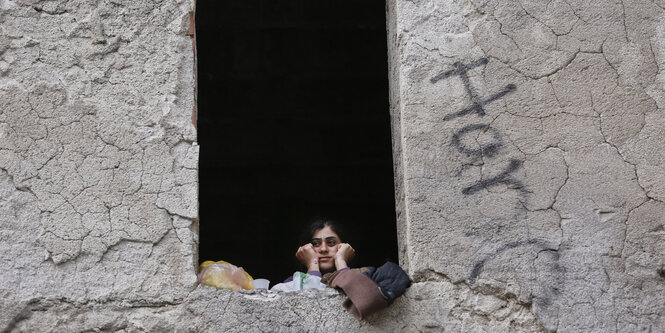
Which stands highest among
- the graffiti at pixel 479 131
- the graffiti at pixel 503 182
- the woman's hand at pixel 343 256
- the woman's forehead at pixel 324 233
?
the graffiti at pixel 479 131

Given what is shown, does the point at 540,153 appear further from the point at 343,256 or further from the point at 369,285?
the point at 343,256

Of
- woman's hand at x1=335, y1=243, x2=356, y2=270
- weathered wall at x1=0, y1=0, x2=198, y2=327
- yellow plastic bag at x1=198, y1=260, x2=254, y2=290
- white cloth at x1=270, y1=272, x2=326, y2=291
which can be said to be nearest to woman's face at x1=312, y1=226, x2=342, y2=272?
woman's hand at x1=335, y1=243, x2=356, y2=270

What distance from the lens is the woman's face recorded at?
11.2 feet

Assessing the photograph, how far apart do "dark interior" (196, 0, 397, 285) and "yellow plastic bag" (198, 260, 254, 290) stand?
5.67 feet

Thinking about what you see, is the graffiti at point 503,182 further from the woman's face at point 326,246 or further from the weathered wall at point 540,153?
the woman's face at point 326,246

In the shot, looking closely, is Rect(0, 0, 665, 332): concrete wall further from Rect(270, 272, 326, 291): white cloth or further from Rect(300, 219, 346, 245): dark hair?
Rect(300, 219, 346, 245): dark hair

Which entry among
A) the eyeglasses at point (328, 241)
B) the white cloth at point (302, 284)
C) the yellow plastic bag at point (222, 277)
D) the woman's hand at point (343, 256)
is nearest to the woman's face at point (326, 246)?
the eyeglasses at point (328, 241)

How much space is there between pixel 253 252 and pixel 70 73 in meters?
2.96

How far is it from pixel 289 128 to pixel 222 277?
8.02 feet

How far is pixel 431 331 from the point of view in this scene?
2727 millimetres

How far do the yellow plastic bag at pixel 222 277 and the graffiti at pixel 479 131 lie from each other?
885 mm

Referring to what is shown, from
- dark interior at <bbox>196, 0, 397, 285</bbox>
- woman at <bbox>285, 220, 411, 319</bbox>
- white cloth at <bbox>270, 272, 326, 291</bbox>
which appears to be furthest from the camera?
dark interior at <bbox>196, 0, 397, 285</bbox>

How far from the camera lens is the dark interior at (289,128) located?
15.8 ft

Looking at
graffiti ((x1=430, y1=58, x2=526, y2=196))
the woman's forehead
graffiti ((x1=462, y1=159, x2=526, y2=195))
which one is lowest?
the woman's forehead
